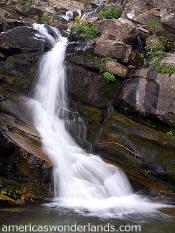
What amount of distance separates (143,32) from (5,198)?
9.09 meters

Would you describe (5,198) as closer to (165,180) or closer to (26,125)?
(26,125)

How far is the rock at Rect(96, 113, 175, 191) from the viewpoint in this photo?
265 inches

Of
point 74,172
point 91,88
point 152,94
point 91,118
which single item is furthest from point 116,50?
point 74,172

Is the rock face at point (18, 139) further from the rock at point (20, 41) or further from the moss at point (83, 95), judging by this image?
the moss at point (83, 95)

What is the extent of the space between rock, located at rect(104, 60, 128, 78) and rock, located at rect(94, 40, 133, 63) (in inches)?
14.0

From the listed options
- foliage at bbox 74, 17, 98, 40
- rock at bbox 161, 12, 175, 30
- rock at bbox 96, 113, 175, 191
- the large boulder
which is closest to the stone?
the large boulder

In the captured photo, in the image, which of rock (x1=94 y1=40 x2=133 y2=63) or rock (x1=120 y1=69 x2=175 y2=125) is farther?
rock (x1=94 y1=40 x2=133 y2=63)

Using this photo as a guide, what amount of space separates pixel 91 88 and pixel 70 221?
5.25 metres

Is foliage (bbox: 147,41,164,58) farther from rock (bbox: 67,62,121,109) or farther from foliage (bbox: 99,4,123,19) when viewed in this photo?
foliage (bbox: 99,4,123,19)

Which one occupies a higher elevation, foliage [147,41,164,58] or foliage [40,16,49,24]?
foliage [40,16,49,24]

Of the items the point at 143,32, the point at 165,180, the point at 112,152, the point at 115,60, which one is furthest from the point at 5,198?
the point at 143,32

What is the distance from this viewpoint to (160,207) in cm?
579

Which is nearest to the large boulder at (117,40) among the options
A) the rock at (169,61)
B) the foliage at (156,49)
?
the foliage at (156,49)

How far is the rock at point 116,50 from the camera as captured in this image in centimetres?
919
